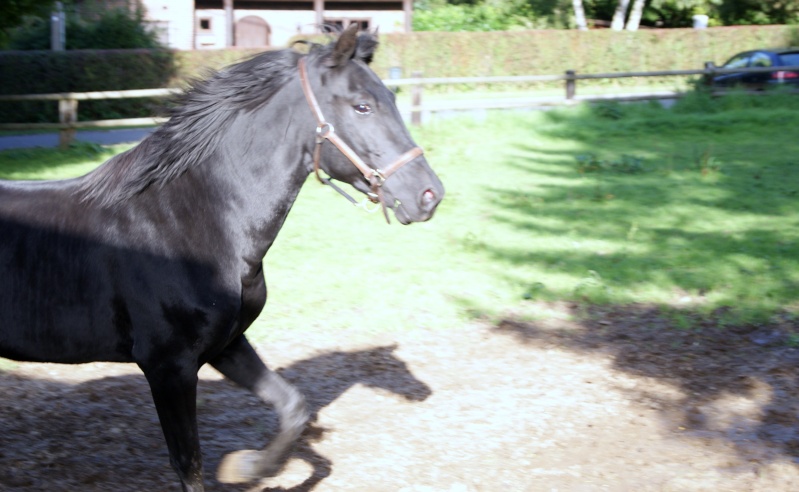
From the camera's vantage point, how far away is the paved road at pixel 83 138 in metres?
17.0

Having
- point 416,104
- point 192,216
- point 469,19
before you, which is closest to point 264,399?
point 192,216

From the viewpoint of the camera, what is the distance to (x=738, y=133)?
15.6 metres

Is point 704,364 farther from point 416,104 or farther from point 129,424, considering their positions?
point 416,104

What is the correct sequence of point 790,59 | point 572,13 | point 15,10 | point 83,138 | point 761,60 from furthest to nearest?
point 572,13 → point 761,60 → point 790,59 → point 83,138 → point 15,10

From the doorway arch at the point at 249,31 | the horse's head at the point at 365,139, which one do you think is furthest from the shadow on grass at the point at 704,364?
the doorway arch at the point at 249,31

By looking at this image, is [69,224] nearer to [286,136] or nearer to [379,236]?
[286,136]

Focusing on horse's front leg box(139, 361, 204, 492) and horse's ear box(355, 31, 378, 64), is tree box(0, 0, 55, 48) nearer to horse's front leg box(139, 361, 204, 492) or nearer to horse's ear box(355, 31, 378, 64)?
horse's ear box(355, 31, 378, 64)

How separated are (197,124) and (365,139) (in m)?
0.74

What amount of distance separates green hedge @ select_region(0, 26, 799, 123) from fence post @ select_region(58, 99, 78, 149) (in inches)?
270

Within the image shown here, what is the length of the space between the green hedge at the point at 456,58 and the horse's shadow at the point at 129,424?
17.6 metres

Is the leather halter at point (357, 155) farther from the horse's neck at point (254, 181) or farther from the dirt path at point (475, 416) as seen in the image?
the dirt path at point (475, 416)

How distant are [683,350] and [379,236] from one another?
399 centimetres

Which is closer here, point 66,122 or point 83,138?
point 66,122

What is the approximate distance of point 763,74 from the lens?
21094mm
